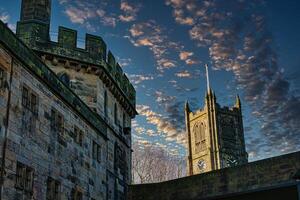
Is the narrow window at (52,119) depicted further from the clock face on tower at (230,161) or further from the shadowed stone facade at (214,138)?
the clock face on tower at (230,161)

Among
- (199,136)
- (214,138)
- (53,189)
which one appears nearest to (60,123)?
(53,189)

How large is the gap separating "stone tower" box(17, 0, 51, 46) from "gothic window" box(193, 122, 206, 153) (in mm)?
63142

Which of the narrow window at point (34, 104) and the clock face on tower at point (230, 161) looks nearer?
the narrow window at point (34, 104)

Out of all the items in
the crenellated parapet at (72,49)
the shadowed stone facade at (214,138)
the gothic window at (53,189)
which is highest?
the shadowed stone facade at (214,138)

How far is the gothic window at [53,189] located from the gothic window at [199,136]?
68.6 meters

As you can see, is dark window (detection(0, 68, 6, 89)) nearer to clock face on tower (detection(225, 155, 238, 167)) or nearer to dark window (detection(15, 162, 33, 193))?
dark window (detection(15, 162, 33, 193))

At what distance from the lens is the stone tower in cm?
2167

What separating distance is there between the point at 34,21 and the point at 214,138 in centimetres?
6220

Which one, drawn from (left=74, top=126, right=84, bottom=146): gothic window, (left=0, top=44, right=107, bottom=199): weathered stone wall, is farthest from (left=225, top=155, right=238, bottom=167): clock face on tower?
(left=74, top=126, right=84, bottom=146): gothic window

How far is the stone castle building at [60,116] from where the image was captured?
13.4 metres

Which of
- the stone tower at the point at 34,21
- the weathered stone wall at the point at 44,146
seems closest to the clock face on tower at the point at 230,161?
the stone tower at the point at 34,21

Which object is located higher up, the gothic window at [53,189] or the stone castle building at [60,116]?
the stone castle building at [60,116]

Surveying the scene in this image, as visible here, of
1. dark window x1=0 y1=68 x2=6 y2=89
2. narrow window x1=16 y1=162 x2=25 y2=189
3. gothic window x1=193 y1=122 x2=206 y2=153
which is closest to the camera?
dark window x1=0 y1=68 x2=6 y2=89

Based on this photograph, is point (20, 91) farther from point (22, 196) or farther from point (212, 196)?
point (212, 196)
